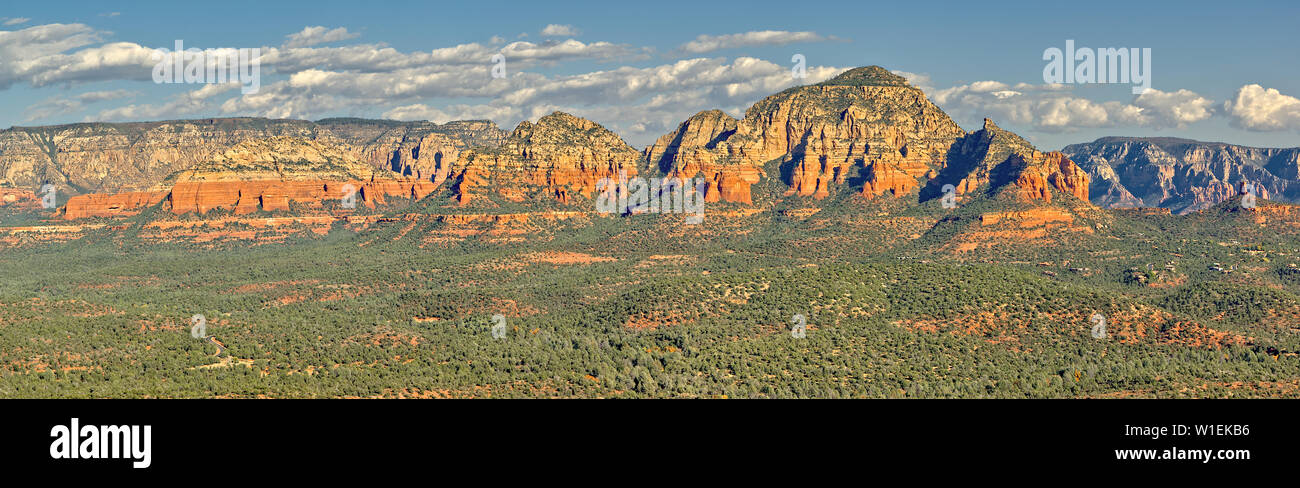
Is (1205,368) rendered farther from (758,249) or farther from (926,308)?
(758,249)

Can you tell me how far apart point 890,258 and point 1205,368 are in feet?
313

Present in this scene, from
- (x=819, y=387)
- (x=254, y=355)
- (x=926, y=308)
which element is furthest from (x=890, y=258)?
(x=254, y=355)

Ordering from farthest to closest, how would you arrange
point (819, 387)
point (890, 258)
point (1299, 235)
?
point (1299, 235) < point (890, 258) < point (819, 387)

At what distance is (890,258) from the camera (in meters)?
183

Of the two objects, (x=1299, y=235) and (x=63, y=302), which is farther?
(x=1299, y=235)

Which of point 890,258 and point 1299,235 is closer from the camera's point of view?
point 890,258
